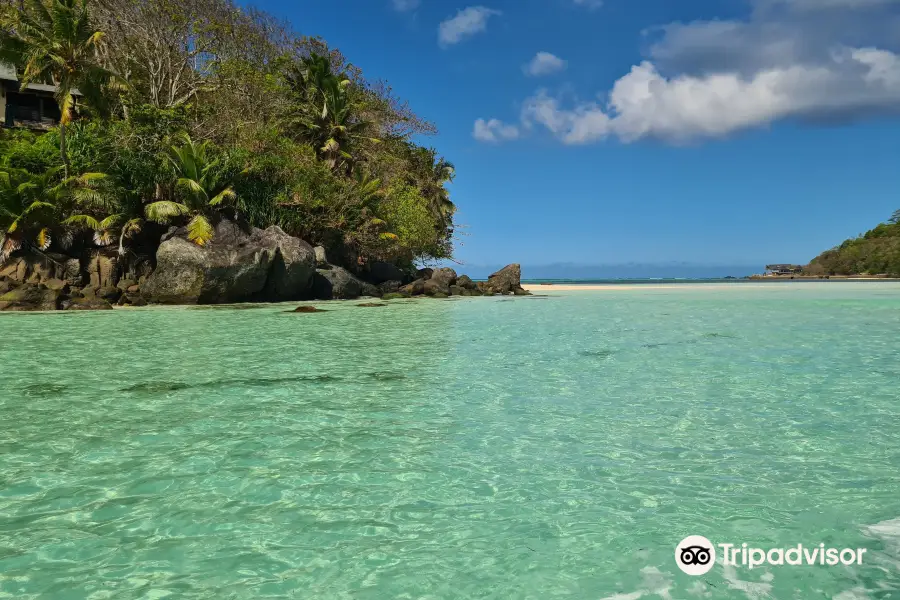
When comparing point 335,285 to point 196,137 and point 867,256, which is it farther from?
point 867,256

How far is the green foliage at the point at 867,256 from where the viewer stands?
7700 cm

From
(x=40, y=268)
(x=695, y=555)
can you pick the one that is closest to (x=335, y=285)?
(x=40, y=268)

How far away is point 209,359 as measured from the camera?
849cm

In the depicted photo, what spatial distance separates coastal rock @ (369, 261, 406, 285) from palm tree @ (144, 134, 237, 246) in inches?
366

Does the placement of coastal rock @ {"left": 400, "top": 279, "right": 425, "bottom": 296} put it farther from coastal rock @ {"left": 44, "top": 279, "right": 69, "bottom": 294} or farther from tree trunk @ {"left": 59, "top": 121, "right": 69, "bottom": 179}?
tree trunk @ {"left": 59, "top": 121, "right": 69, "bottom": 179}

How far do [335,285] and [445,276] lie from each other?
8.09m

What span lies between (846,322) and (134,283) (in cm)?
2301

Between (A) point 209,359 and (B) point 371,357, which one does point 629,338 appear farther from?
(A) point 209,359

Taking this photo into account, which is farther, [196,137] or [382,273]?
[382,273]

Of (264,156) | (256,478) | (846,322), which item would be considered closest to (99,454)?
(256,478)

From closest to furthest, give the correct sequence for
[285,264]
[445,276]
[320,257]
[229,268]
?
[229,268], [285,264], [320,257], [445,276]

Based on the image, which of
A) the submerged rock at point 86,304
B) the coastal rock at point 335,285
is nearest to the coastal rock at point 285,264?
the coastal rock at point 335,285

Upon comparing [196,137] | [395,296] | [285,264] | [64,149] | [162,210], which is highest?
[196,137]

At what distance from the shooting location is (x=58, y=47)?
20.8m
